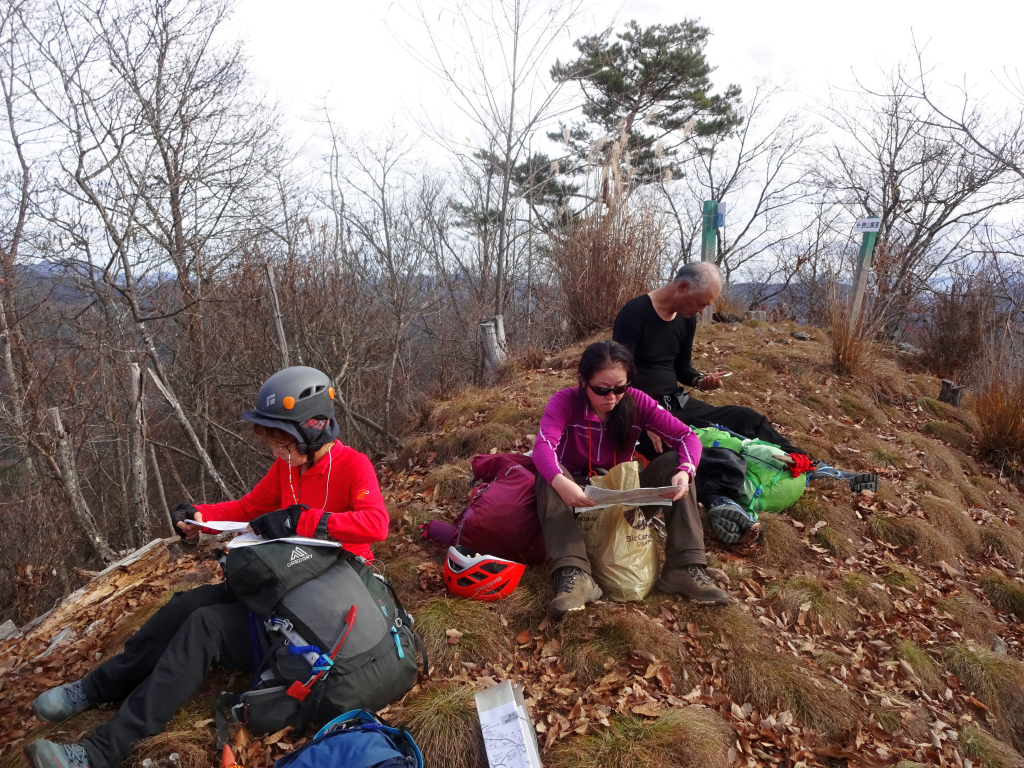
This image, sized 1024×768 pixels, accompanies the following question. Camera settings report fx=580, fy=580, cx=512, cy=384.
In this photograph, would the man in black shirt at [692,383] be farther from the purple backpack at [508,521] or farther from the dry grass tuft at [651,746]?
the dry grass tuft at [651,746]

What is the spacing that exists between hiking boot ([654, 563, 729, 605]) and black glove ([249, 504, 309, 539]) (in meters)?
1.87

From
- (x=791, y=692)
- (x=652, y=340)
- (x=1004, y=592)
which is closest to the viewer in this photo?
(x=791, y=692)

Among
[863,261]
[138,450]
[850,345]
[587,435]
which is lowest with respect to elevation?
[138,450]

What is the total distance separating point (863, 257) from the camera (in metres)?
6.96

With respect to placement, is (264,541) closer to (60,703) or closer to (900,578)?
(60,703)

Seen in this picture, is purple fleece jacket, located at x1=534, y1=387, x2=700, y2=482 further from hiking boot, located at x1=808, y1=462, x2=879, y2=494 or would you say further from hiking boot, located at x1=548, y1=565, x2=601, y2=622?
hiking boot, located at x1=808, y1=462, x2=879, y2=494

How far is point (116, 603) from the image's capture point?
3443 millimetres

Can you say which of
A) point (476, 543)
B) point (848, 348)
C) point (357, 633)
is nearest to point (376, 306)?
point (848, 348)

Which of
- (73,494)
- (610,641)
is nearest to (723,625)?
(610,641)

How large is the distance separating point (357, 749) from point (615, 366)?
6.18 feet

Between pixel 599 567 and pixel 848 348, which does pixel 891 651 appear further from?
pixel 848 348

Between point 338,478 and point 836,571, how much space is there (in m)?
2.98

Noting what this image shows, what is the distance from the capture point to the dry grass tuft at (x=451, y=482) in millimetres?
4492

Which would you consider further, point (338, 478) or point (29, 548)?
point (29, 548)
